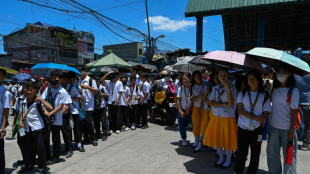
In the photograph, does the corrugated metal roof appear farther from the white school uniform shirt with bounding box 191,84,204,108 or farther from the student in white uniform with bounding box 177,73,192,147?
the white school uniform shirt with bounding box 191,84,204,108

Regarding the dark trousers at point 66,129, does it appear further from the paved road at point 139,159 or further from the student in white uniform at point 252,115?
the student in white uniform at point 252,115

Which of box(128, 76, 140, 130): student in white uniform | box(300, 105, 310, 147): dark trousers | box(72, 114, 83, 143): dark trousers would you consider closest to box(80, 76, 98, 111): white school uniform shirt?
box(72, 114, 83, 143): dark trousers

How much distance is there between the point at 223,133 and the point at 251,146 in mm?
555

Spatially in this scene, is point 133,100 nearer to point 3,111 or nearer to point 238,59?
point 3,111

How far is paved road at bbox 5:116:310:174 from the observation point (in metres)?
3.92

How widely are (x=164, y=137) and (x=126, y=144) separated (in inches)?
48.7

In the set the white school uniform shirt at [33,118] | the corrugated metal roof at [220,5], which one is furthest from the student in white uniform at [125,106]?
the corrugated metal roof at [220,5]

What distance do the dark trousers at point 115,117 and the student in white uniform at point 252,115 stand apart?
13.5ft

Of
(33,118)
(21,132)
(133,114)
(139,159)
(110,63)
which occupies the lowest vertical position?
(139,159)

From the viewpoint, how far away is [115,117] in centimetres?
683

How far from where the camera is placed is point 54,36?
100.0 ft

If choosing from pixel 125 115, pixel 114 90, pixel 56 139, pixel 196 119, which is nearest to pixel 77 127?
pixel 56 139

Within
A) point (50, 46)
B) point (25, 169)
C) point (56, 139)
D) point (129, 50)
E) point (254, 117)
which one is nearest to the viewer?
point (254, 117)

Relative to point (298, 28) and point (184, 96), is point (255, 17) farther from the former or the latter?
point (184, 96)
